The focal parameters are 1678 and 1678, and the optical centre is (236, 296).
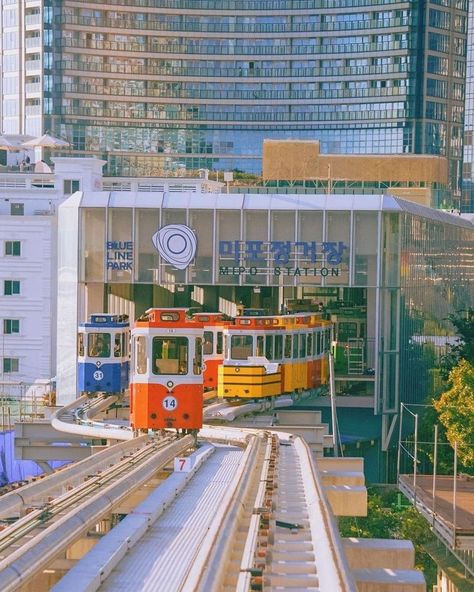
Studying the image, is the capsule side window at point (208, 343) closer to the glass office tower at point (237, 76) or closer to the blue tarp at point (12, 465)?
the blue tarp at point (12, 465)

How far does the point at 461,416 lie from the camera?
4125 cm

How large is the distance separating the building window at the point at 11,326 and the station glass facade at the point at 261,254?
20.5 metres

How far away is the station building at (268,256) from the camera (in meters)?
45.5

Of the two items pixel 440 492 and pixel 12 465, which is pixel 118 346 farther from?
pixel 440 492

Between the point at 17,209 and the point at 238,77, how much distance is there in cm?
4831

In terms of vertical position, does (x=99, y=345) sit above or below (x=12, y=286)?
below

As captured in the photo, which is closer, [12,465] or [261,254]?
[12,465]

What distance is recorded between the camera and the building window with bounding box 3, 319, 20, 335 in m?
67.8

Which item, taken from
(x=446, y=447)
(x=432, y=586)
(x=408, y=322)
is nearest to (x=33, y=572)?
(x=432, y=586)

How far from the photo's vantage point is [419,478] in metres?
40.7

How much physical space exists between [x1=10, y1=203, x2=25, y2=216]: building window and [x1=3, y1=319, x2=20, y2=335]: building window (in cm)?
552

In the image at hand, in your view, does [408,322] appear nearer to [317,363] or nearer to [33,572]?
[317,363]

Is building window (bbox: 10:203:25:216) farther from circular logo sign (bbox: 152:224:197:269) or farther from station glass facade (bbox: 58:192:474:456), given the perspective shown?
circular logo sign (bbox: 152:224:197:269)

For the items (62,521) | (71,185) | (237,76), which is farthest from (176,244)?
(237,76)
